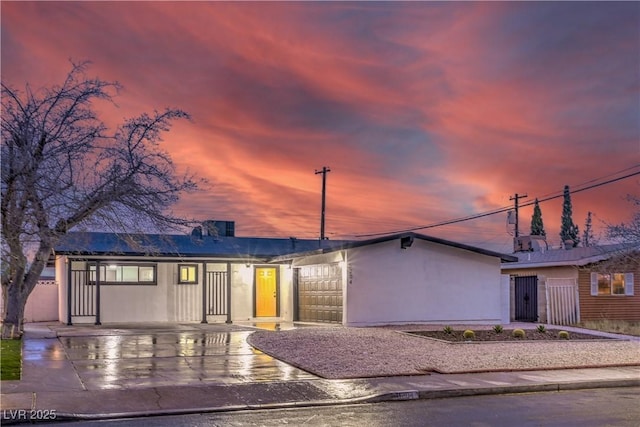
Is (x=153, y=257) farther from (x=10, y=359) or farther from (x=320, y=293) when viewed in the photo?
(x=10, y=359)

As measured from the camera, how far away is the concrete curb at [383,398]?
1032 cm

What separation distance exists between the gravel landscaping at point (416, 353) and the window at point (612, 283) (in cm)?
996

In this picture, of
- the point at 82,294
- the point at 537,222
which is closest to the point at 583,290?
the point at 82,294

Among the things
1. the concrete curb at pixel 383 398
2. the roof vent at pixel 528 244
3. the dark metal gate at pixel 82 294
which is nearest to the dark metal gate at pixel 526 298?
the roof vent at pixel 528 244

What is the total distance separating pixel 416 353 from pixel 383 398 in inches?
218

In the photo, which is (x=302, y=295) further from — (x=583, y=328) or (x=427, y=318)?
(x=583, y=328)

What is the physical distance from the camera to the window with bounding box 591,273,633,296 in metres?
30.8

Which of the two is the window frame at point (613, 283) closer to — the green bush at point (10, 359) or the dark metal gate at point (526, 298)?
the dark metal gate at point (526, 298)

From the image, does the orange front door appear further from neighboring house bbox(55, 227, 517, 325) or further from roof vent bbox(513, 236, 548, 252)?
roof vent bbox(513, 236, 548, 252)

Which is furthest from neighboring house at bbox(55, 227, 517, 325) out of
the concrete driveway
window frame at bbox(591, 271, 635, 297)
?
window frame at bbox(591, 271, 635, 297)

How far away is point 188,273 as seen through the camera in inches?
1169

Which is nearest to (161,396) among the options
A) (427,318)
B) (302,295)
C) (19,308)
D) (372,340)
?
(372,340)

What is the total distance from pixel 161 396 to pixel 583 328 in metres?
20.1

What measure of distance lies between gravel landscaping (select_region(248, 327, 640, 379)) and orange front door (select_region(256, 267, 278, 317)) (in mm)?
9101
